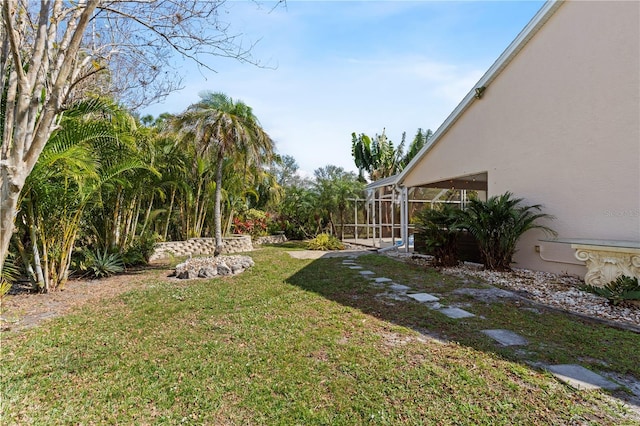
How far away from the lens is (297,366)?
313cm

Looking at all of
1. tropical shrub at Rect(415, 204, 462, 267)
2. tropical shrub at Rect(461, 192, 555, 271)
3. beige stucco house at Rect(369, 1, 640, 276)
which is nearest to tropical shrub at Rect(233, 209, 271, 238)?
tropical shrub at Rect(415, 204, 462, 267)

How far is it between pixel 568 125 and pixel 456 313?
16.4ft

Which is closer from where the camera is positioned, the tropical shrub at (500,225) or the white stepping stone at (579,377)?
the white stepping stone at (579,377)

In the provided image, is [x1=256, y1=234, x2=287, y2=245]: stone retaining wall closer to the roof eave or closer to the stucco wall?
the roof eave

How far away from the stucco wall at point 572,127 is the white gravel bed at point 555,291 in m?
0.56

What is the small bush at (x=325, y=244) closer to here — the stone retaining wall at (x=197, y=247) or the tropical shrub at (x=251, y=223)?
the stone retaining wall at (x=197, y=247)

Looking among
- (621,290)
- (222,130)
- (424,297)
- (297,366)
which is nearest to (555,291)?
(621,290)

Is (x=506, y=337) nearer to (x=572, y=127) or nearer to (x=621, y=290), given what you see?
(x=621, y=290)

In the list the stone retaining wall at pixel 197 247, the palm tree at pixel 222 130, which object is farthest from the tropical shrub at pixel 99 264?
the palm tree at pixel 222 130

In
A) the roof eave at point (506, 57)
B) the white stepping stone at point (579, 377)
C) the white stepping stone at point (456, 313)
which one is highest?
the roof eave at point (506, 57)

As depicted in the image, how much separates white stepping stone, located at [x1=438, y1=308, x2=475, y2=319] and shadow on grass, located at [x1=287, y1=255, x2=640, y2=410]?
9 centimetres

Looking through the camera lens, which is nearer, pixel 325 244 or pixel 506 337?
pixel 506 337

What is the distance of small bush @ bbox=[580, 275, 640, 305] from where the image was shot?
4.99 m

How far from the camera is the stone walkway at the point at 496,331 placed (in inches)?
111
